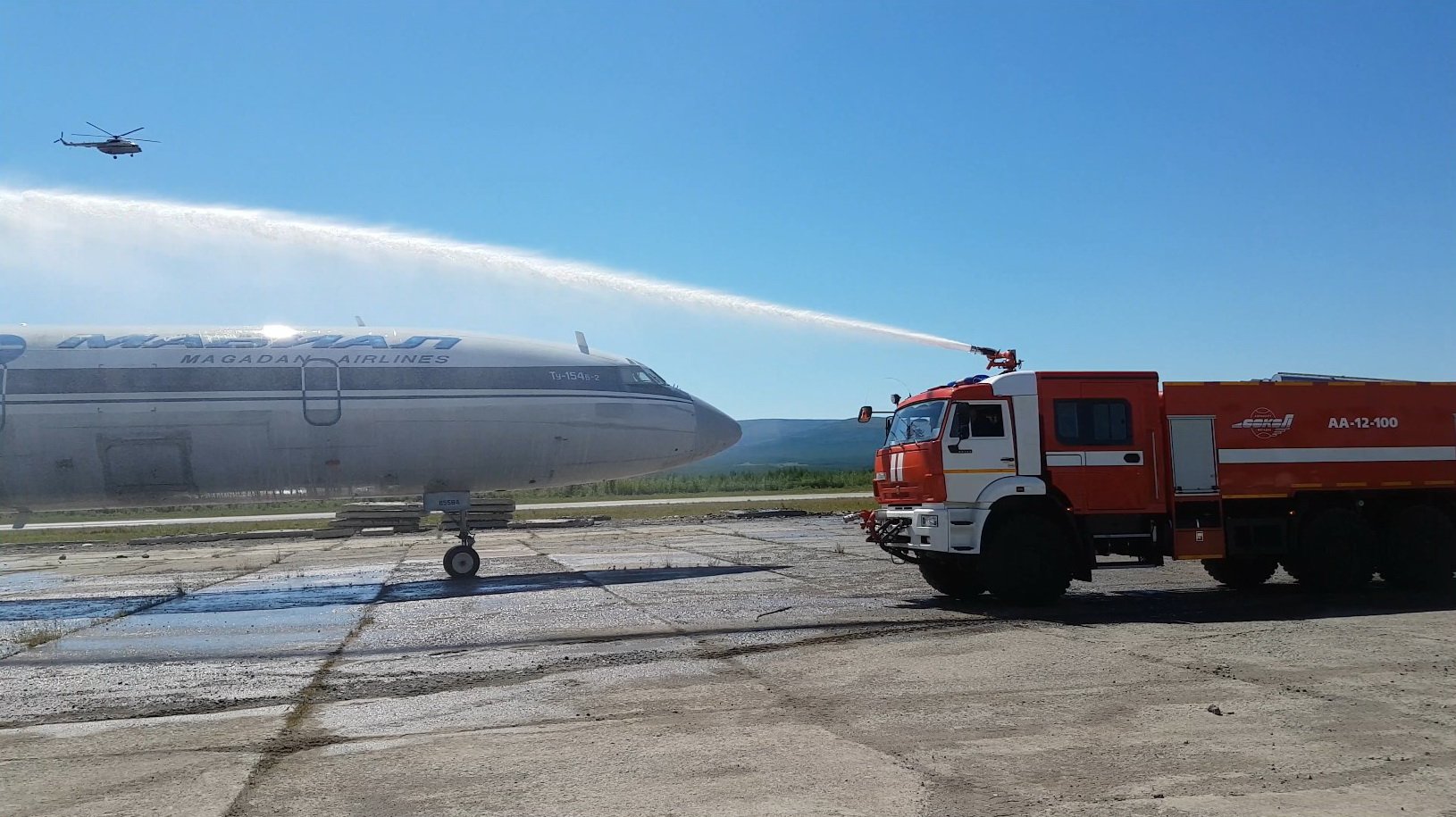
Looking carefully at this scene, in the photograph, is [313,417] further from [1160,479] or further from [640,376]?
[1160,479]

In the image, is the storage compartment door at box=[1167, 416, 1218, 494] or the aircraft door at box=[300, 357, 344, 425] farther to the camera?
the aircraft door at box=[300, 357, 344, 425]

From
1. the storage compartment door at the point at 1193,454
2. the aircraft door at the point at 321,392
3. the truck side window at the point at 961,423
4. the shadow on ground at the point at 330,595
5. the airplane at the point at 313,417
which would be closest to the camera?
the truck side window at the point at 961,423

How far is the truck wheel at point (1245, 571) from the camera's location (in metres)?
15.9

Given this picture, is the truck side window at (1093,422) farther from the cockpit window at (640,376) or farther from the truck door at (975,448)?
the cockpit window at (640,376)

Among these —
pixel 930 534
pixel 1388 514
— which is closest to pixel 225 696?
pixel 930 534

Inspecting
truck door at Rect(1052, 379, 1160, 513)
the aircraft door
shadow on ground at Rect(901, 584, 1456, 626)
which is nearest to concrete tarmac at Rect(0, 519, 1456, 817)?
shadow on ground at Rect(901, 584, 1456, 626)

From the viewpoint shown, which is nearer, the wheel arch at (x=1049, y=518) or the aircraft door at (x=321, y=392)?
the wheel arch at (x=1049, y=518)

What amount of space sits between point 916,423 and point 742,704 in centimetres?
730

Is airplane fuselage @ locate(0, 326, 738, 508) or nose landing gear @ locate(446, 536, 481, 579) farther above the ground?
airplane fuselage @ locate(0, 326, 738, 508)

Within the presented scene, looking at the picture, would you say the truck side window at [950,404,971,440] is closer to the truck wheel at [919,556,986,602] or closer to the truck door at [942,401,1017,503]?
the truck door at [942,401,1017,503]

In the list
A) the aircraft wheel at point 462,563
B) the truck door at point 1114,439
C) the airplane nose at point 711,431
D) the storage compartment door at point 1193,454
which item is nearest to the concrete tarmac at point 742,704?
the truck door at point 1114,439

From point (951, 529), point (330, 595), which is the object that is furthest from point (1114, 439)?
point (330, 595)

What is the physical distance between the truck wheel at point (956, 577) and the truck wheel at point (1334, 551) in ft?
15.0

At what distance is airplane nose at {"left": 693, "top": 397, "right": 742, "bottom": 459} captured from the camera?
73.3 ft
